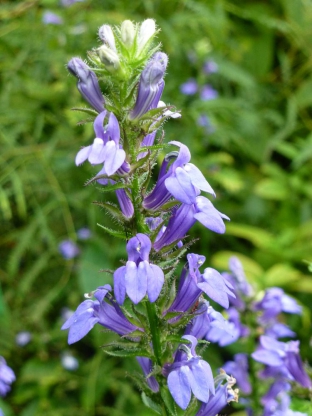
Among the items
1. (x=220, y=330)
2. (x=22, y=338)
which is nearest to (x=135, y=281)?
(x=220, y=330)

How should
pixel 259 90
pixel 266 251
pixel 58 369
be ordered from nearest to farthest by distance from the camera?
pixel 58 369 < pixel 266 251 < pixel 259 90

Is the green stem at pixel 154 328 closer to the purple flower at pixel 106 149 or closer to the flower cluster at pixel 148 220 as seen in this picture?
the flower cluster at pixel 148 220

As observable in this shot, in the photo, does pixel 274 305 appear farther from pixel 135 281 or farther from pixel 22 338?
pixel 22 338

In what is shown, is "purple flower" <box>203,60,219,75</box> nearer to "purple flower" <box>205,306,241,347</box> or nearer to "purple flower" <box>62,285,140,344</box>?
"purple flower" <box>205,306,241,347</box>

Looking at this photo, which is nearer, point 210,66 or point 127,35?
point 127,35

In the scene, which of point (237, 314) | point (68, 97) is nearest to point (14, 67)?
point (68, 97)

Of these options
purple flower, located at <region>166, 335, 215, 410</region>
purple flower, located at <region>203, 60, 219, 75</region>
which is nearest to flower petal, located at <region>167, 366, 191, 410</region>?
purple flower, located at <region>166, 335, 215, 410</region>

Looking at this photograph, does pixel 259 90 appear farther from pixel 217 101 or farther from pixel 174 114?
pixel 174 114

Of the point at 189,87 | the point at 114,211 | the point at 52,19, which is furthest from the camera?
the point at 189,87
